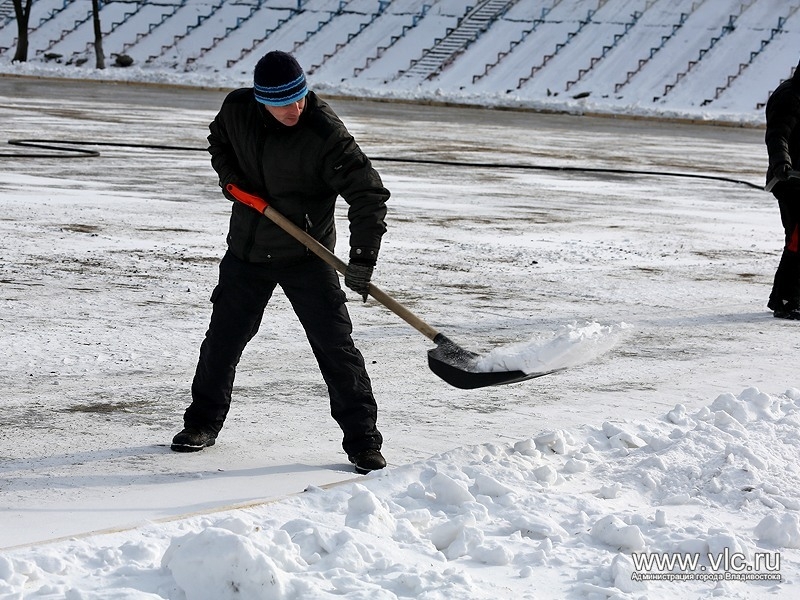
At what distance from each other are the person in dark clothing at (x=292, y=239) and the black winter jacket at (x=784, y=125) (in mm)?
3811

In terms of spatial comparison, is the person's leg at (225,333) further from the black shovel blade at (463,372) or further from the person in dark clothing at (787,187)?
the person in dark clothing at (787,187)

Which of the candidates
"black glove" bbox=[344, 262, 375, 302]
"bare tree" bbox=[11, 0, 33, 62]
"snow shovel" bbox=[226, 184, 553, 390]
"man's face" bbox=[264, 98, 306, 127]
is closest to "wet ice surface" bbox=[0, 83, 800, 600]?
"snow shovel" bbox=[226, 184, 553, 390]

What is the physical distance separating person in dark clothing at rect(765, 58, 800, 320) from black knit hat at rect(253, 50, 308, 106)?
405cm

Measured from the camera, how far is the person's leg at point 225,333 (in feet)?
14.8

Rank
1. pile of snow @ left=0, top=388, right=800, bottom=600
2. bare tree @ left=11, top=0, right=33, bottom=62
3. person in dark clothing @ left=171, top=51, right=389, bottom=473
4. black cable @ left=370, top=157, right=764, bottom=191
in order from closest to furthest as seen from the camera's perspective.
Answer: pile of snow @ left=0, top=388, right=800, bottom=600 → person in dark clothing @ left=171, top=51, right=389, bottom=473 → black cable @ left=370, top=157, right=764, bottom=191 → bare tree @ left=11, top=0, right=33, bottom=62

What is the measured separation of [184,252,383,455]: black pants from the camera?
446 centimetres

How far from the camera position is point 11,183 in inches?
467

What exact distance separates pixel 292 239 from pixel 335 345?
1.32 feet

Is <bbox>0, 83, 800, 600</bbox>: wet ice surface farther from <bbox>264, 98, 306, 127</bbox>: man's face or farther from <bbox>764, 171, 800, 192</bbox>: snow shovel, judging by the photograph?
<bbox>264, 98, 306, 127</bbox>: man's face

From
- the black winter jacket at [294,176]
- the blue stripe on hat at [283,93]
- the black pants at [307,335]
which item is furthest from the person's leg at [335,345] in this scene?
the blue stripe on hat at [283,93]

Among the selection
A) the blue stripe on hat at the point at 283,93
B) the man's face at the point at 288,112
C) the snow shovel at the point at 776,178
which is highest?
the blue stripe on hat at the point at 283,93

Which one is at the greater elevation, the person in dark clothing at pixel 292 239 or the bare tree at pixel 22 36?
the person in dark clothing at pixel 292 239

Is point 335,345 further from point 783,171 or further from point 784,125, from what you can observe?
point 784,125

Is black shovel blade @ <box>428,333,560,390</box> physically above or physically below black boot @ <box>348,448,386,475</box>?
above
